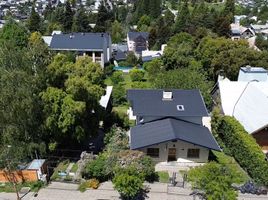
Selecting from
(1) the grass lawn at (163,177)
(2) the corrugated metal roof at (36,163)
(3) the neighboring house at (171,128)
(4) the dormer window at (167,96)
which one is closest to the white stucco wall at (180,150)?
(3) the neighboring house at (171,128)

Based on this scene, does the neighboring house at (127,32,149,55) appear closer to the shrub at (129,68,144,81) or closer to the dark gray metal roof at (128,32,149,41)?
the dark gray metal roof at (128,32,149,41)

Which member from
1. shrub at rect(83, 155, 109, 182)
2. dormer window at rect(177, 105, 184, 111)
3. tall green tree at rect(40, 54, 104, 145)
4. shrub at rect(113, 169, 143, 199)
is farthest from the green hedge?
tall green tree at rect(40, 54, 104, 145)

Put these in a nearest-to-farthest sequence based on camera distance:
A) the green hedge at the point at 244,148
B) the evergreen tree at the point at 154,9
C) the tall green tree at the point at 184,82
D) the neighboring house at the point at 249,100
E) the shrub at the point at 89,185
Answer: the shrub at the point at 89,185 < the green hedge at the point at 244,148 < the neighboring house at the point at 249,100 < the tall green tree at the point at 184,82 < the evergreen tree at the point at 154,9

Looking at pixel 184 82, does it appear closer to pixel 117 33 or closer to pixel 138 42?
pixel 138 42

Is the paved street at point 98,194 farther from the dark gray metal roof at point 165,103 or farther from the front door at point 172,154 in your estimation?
the dark gray metal roof at point 165,103

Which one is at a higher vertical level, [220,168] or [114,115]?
[220,168]

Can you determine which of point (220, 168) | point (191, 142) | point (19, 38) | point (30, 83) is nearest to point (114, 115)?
point (191, 142)

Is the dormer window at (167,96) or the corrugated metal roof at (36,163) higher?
the dormer window at (167,96)

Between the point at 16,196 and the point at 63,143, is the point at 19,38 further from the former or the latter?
the point at 16,196
